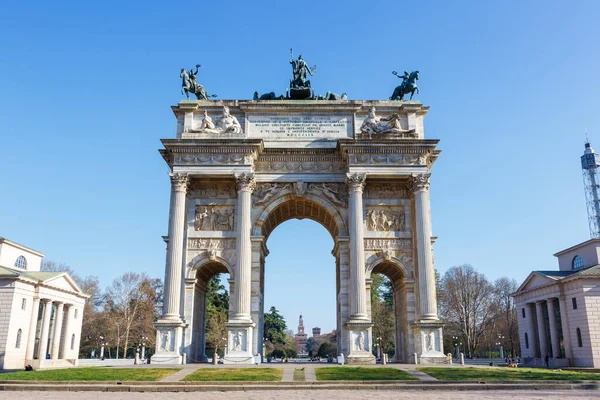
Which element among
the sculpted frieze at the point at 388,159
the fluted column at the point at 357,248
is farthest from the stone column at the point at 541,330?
the fluted column at the point at 357,248

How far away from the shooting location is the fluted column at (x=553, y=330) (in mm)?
46188

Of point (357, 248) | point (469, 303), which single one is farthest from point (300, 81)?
point (469, 303)

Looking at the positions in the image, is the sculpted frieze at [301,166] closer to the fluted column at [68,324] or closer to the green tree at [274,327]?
the fluted column at [68,324]

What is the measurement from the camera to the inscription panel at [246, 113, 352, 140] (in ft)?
118

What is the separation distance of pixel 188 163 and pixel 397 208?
14423mm

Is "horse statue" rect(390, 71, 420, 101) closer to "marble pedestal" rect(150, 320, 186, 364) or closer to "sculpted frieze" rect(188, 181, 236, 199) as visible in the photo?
"sculpted frieze" rect(188, 181, 236, 199)

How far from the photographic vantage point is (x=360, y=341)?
31.2 meters

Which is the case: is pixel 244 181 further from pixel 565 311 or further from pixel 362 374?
pixel 565 311

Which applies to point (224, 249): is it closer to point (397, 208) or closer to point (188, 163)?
point (188, 163)

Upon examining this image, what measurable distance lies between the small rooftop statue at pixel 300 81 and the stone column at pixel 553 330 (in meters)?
29.2

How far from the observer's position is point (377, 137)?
1383 inches

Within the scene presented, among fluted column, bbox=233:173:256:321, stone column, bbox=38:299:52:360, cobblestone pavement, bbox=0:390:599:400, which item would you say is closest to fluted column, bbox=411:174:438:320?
fluted column, bbox=233:173:256:321

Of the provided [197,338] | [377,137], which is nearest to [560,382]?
[377,137]

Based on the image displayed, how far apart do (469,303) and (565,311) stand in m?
28.4
